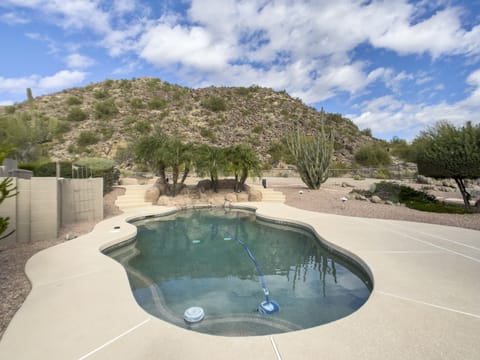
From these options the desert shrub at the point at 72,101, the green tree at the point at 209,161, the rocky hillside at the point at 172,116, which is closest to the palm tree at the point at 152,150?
the green tree at the point at 209,161

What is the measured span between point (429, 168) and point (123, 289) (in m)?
11.3

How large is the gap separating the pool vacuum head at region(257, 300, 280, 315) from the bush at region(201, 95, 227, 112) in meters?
42.6

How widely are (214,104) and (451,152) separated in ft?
127

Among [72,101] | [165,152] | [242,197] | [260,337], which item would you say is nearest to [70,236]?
Result: [260,337]

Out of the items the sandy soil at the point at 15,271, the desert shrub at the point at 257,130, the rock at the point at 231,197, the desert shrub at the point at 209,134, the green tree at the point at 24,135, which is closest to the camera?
the sandy soil at the point at 15,271

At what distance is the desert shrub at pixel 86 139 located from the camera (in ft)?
106

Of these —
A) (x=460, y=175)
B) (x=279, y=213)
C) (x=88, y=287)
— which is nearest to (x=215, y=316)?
(x=88, y=287)

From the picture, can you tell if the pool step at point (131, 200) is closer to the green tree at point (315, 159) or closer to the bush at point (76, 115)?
the green tree at point (315, 159)

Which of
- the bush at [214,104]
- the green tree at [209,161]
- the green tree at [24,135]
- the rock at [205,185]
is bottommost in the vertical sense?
the rock at [205,185]

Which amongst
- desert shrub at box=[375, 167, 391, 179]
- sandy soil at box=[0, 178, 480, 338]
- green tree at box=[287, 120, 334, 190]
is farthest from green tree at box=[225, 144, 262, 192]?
desert shrub at box=[375, 167, 391, 179]

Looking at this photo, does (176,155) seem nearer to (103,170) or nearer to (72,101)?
(103,170)

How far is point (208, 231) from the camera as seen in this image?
853cm

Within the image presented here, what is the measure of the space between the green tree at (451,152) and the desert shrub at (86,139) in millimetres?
34716

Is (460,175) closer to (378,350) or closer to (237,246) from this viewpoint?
(237,246)
